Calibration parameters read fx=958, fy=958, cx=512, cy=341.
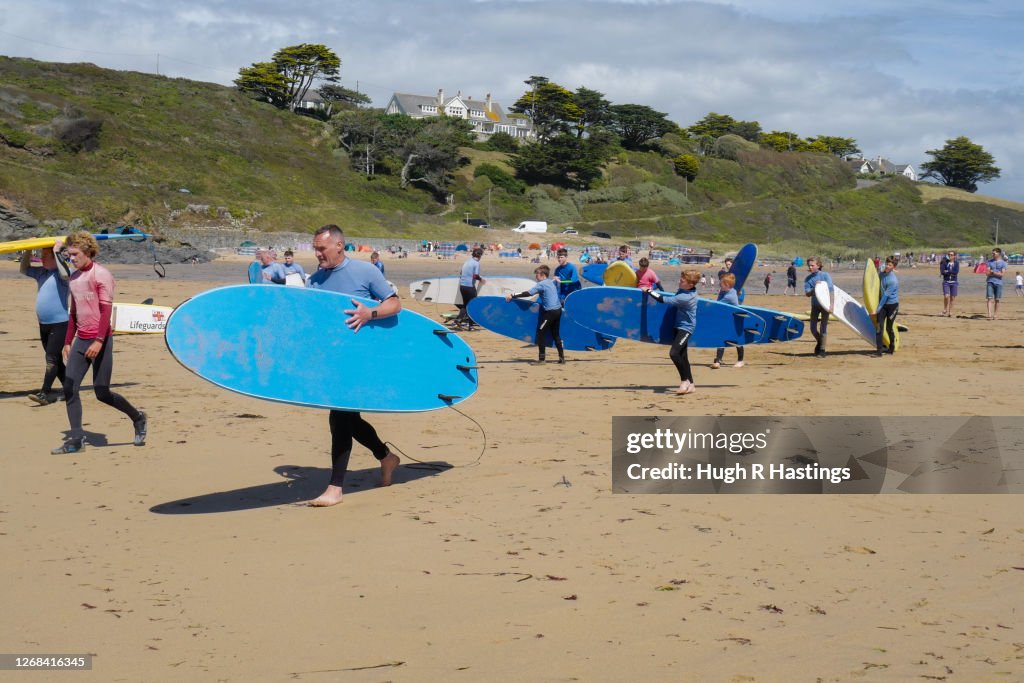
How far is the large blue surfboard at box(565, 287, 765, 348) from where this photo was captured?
10.9 meters

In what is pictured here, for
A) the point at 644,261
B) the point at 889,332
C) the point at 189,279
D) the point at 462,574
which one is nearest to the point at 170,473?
the point at 462,574

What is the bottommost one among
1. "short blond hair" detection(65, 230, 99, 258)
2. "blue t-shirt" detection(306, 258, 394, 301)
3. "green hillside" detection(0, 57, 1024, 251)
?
"blue t-shirt" detection(306, 258, 394, 301)

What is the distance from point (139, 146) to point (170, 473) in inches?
2378

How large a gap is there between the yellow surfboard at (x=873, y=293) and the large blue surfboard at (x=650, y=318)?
4396mm

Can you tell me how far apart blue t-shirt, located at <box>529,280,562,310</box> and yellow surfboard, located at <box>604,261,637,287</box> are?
1.04m

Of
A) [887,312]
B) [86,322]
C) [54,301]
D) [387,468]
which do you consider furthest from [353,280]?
[887,312]

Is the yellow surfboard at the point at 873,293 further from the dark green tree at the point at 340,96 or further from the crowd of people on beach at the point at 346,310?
the dark green tree at the point at 340,96

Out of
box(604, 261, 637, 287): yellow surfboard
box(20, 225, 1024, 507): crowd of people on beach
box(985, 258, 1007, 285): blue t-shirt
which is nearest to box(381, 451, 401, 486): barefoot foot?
box(20, 225, 1024, 507): crowd of people on beach

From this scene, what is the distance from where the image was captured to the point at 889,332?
14656mm

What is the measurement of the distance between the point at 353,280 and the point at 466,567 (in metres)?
2.08

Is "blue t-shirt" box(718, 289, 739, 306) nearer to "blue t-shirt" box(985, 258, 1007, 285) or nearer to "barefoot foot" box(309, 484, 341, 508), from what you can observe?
"barefoot foot" box(309, 484, 341, 508)

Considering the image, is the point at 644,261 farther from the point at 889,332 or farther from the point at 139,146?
the point at 139,146

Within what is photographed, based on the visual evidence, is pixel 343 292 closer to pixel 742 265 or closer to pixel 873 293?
pixel 742 265

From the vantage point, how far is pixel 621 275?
14242 mm
